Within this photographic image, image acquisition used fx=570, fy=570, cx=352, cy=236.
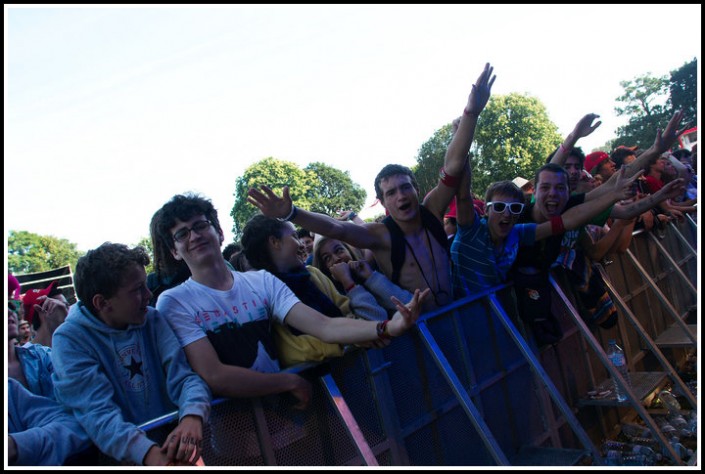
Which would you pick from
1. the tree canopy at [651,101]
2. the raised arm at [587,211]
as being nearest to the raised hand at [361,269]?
the raised arm at [587,211]

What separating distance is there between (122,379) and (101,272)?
17.6 inches

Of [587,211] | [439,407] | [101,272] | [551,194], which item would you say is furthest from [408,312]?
[551,194]

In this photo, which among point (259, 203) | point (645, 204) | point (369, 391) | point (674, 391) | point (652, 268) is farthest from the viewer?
point (652, 268)

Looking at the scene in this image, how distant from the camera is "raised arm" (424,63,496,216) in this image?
3555 millimetres

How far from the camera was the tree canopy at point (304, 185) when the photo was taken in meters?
61.2

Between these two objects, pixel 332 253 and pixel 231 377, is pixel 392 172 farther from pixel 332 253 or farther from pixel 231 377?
pixel 231 377

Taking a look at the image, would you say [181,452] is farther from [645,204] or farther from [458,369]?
[645,204]

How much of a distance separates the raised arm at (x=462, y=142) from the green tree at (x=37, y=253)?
80.4 meters

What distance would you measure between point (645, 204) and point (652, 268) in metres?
2.71

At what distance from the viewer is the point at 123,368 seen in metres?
2.32

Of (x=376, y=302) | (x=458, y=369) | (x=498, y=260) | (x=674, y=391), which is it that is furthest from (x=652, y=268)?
(x=376, y=302)

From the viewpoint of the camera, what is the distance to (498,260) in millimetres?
4219

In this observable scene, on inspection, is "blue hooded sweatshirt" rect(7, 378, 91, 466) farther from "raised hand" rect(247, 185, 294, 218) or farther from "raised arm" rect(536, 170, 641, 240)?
"raised arm" rect(536, 170, 641, 240)

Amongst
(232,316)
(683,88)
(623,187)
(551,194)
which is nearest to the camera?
(232,316)
